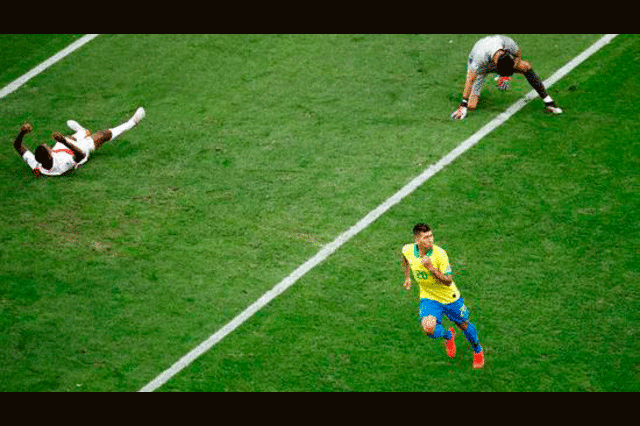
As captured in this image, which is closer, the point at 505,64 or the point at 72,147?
the point at 72,147

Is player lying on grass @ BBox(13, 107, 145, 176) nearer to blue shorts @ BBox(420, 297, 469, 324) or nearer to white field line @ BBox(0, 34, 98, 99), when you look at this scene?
white field line @ BBox(0, 34, 98, 99)

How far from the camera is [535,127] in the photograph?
1565 cm

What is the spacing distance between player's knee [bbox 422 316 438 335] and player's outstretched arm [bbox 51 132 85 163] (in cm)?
640

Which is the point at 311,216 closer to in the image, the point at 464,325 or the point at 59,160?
the point at 464,325

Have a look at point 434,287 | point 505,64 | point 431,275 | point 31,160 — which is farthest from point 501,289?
point 31,160

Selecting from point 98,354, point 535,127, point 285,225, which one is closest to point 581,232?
point 535,127

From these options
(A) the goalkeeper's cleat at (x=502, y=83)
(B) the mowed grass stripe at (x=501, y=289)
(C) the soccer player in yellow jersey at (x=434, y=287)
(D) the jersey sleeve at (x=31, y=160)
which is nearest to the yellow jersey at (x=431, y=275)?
(C) the soccer player in yellow jersey at (x=434, y=287)

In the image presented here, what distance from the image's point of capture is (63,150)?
15281 mm

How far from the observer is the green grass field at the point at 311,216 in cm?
1197

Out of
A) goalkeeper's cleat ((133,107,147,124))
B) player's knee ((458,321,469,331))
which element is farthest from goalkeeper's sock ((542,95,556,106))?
goalkeeper's cleat ((133,107,147,124))

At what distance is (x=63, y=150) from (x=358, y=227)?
450 cm

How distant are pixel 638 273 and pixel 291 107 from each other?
20.1 feet

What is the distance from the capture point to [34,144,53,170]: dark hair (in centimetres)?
1495

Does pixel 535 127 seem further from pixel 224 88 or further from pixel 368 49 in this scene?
pixel 224 88
